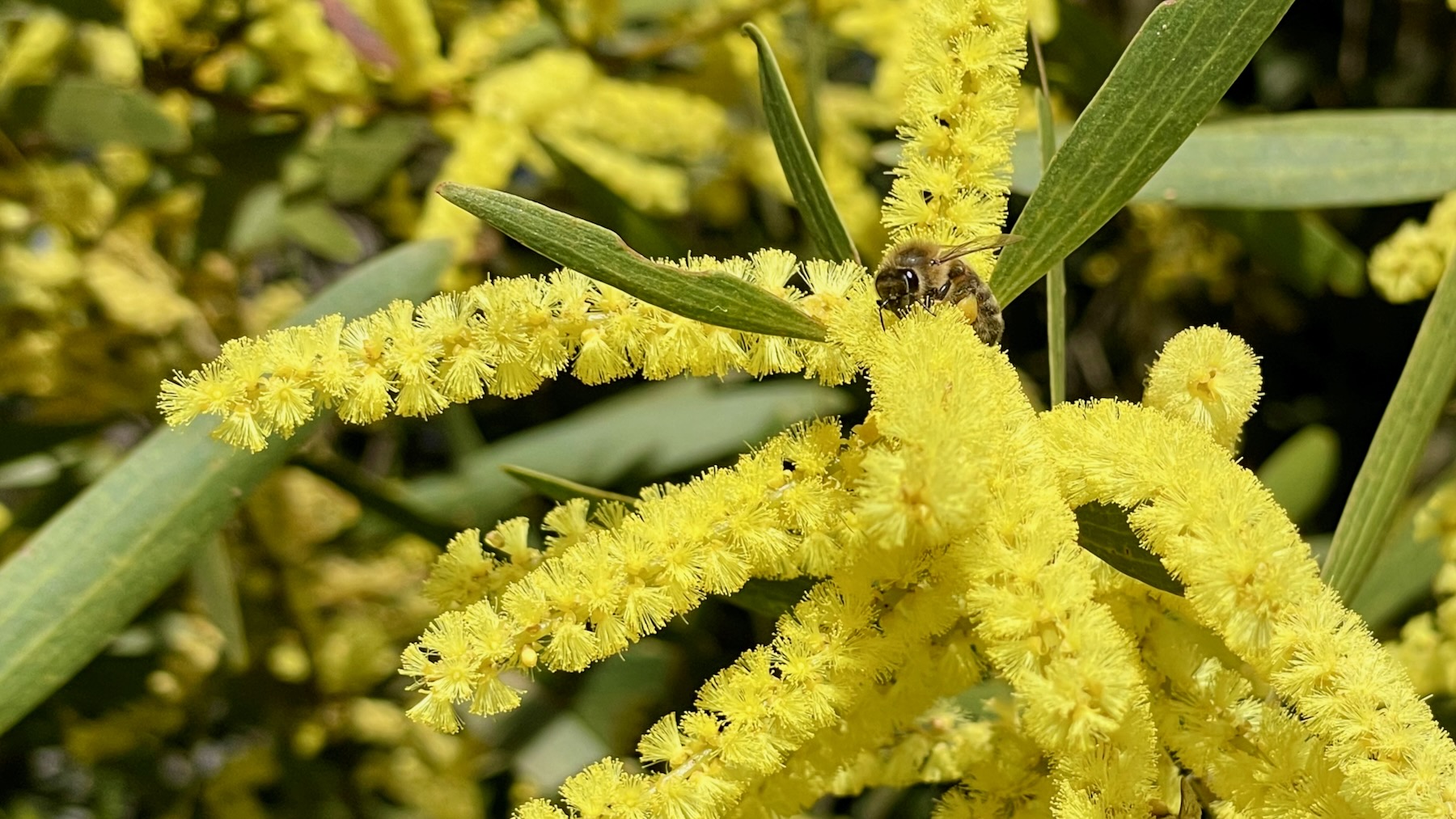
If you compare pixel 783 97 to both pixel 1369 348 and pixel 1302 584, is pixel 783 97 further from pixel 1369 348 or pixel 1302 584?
pixel 1369 348

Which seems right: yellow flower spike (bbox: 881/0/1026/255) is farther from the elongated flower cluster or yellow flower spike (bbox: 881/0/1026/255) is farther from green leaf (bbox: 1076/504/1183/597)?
green leaf (bbox: 1076/504/1183/597)

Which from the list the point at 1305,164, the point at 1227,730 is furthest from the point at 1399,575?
the point at 1227,730

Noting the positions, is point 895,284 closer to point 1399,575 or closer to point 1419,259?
point 1419,259

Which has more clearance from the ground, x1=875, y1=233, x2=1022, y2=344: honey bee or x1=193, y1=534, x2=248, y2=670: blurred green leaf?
x1=875, y1=233, x2=1022, y2=344: honey bee

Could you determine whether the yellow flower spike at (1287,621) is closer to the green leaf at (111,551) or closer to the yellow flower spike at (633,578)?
the yellow flower spike at (633,578)

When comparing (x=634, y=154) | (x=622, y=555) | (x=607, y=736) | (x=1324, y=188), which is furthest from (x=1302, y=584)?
(x=634, y=154)

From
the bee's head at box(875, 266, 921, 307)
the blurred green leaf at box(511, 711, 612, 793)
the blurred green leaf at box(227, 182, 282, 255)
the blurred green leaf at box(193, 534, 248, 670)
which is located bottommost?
the blurred green leaf at box(511, 711, 612, 793)

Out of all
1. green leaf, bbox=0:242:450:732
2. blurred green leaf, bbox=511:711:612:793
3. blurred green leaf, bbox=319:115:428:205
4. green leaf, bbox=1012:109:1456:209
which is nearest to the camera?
green leaf, bbox=0:242:450:732

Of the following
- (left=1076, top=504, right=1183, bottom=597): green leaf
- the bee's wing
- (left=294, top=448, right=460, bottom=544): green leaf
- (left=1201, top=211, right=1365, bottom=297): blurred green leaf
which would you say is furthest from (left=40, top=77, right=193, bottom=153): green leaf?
(left=1201, top=211, right=1365, bottom=297): blurred green leaf
